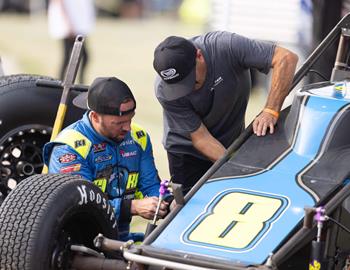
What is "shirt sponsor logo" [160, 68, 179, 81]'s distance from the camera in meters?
5.79

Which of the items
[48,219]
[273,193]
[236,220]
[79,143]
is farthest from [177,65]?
[48,219]

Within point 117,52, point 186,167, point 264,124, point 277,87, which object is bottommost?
point 117,52

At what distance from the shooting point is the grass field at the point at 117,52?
12.5m

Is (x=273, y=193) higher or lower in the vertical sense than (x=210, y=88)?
lower

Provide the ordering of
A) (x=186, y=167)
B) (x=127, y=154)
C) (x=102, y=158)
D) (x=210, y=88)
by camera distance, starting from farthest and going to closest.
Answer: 1. (x=186, y=167)
2. (x=210, y=88)
3. (x=127, y=154)
4. (x=102, y=158)

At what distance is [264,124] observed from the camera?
19.2ft

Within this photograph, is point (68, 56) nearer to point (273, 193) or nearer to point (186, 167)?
point (186, 167)

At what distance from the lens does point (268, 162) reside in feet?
18.4

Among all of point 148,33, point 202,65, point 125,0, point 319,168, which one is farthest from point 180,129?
point 125,0

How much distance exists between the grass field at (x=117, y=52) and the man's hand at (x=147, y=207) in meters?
3.28

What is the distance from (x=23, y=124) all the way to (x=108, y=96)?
1158 mm

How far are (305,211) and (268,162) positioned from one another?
0.86m

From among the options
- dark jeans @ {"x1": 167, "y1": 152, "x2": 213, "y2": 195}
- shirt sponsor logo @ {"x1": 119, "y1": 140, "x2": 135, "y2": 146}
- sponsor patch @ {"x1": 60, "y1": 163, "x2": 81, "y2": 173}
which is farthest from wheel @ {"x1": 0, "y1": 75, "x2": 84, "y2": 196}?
sponsor patch @ {"x1": 60, "y1": 163, "x2": 81, "y2": 173}

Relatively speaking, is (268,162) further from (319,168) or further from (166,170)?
(166,170)
